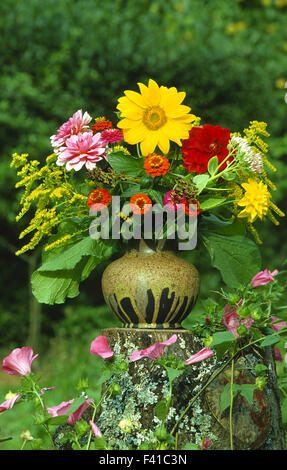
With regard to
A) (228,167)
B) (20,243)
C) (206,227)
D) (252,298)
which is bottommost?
(20,243)

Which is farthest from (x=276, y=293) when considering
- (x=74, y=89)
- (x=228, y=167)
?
(x=74, y=89)

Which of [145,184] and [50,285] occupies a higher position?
[145,184]

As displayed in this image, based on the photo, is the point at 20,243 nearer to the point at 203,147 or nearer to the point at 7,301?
the point at 7,301

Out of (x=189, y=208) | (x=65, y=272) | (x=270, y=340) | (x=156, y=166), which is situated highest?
(x=156, y=166)

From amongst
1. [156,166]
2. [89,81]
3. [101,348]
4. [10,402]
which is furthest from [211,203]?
[89,81]

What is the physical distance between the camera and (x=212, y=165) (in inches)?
68.5

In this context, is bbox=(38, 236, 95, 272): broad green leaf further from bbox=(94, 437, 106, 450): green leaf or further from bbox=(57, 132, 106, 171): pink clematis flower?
bbox=(94, 437, 106, 450): green leaf

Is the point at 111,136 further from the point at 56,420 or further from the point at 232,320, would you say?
the point at 56,420

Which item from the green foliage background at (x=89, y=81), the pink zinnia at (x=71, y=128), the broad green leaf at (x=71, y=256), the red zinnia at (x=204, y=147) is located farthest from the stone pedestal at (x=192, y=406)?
the green foliage background at (x=89, y=81)

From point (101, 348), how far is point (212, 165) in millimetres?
644

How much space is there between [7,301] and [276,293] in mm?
3752

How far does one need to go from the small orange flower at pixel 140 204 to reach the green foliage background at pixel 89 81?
2.73 m

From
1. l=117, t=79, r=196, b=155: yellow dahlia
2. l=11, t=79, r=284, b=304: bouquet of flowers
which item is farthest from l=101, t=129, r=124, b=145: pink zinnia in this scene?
l=117, t=79, r=196, b=155: yellow dahlia

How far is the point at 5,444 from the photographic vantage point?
3035 mm
